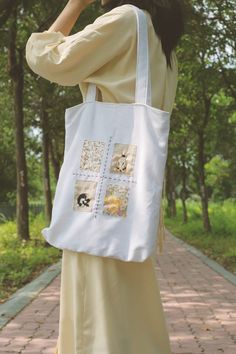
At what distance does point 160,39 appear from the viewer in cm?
252

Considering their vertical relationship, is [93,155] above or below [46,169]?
above

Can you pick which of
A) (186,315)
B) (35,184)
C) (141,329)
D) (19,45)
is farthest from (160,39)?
(35,184)

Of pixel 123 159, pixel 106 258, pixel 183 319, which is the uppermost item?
pixel 123 159

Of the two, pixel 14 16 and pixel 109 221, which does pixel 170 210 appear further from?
pixel 109 221

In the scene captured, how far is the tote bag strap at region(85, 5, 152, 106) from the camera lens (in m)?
2.36

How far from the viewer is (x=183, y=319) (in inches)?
223

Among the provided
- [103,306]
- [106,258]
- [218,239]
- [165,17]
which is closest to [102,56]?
[165,17]

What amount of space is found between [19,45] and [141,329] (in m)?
12.0

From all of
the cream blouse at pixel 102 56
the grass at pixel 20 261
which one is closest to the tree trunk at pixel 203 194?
the grass at pixel 20 261

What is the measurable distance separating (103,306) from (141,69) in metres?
0.95

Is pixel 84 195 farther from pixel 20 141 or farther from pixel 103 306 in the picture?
pixel 20 141

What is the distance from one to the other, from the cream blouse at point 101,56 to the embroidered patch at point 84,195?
369 mm

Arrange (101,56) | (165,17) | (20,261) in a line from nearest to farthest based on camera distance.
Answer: (101,56), (165,17), (20,261)

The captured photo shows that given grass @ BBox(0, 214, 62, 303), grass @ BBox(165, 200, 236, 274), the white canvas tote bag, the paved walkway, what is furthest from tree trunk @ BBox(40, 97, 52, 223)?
the white canvas tote bag
